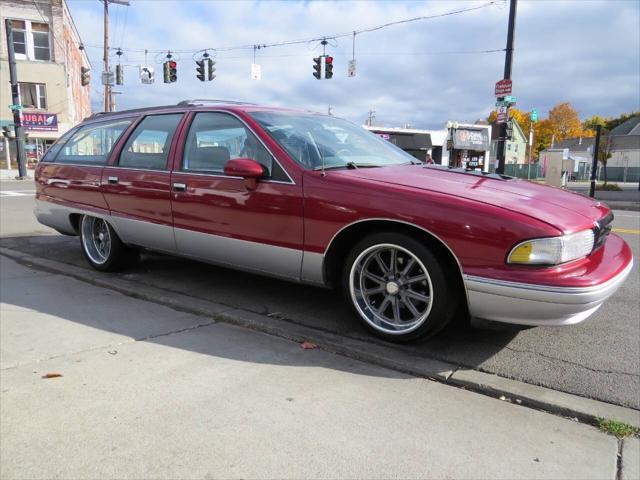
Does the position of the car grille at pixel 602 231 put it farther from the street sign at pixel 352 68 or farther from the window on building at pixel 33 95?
the window on building at pixel 33 95

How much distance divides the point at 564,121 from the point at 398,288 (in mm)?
101393

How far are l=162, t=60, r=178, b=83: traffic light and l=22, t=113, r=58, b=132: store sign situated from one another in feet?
39.5

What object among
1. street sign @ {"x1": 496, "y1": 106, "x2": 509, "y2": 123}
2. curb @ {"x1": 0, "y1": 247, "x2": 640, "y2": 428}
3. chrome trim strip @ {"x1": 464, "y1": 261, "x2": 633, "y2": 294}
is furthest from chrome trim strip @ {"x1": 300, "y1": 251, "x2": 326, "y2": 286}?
street sign @ {"x1": 496, "y1": 106, "x2": 509, "y2": 123}

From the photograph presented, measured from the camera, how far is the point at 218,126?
4.46 metres

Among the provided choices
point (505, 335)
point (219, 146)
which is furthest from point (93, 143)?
point (505, 335)

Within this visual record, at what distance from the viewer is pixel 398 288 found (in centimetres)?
349

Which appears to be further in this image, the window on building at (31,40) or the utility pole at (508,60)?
the window on building at (31,40)

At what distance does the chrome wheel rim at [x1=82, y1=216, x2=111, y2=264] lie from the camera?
18.3ft

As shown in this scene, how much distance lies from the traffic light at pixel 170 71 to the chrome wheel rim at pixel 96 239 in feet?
74.4

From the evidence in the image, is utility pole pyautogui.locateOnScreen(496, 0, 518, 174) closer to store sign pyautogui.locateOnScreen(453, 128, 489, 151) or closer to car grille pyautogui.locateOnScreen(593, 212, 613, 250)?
car grille pyautogui.locateOnScreen(593, 212, 613, 250)

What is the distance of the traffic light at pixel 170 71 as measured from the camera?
2620cm

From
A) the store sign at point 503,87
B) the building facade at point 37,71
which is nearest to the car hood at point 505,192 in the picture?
the store sign at point 503,87

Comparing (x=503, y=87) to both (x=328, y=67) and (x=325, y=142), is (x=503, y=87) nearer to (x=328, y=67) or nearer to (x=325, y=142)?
(x=328, y=67)

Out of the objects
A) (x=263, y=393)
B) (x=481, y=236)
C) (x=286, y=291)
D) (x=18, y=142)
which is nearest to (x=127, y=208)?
(x=286, y=291)
